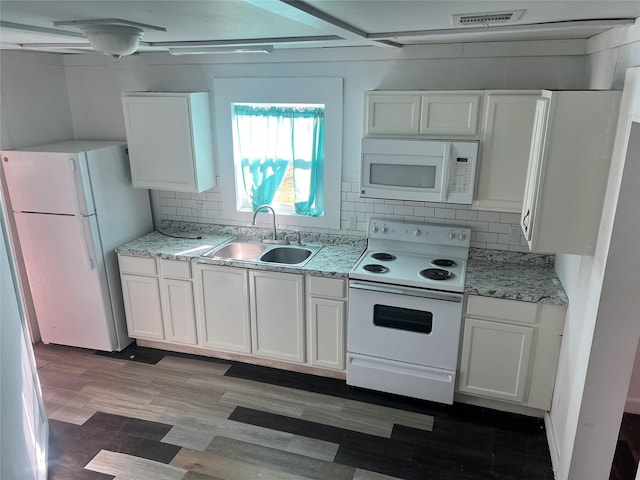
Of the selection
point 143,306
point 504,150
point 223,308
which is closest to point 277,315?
point 223,308

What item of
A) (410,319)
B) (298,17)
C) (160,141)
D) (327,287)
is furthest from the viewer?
(160,141)

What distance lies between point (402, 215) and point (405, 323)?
83 centimetres

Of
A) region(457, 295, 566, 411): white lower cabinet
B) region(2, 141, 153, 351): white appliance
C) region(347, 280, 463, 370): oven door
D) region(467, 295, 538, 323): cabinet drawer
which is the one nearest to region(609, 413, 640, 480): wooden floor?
region(457, 295, 566, 411): white lower cabinet

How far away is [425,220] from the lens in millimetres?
3516

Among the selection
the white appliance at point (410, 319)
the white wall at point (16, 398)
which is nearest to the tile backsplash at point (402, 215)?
the white appliance at point (410, 319)

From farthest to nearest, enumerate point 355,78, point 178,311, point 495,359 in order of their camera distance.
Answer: point 178,311 → point 355,78 → point 495,359

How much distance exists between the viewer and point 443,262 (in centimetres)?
336

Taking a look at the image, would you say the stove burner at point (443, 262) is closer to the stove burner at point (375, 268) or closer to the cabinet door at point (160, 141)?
the stove burner at point (375, 268)

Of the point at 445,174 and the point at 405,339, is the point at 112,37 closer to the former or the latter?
the point at 445,174

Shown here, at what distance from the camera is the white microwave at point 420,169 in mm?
Answer: 3016

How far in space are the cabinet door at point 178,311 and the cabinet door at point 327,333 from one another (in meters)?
0.97

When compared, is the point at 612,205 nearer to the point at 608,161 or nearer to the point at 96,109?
the point at 608,161

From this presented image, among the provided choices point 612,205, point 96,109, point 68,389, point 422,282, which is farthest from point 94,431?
point 612,205

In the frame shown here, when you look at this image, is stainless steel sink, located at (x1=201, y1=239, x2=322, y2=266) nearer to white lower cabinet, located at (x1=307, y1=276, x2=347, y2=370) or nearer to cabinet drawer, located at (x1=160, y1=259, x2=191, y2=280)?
cabinet drawer, located at (x1=160, y1=259, x2=191, y2=280)
